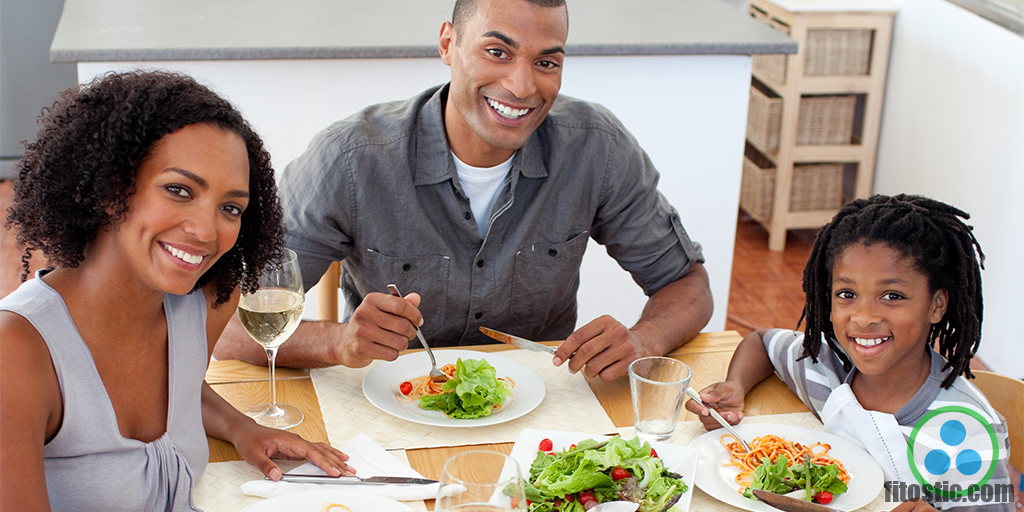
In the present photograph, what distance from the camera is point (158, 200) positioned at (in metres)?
1.12

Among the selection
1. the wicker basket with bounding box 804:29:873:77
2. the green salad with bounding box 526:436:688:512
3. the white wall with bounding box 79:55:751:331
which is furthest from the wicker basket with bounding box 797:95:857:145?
the green salad with bounding box 526:436:688:512

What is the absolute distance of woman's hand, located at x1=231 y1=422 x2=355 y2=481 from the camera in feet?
3.99

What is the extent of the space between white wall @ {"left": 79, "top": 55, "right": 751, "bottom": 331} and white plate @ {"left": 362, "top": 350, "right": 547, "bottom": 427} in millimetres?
1416

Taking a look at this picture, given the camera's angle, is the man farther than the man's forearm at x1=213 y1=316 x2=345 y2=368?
Yes

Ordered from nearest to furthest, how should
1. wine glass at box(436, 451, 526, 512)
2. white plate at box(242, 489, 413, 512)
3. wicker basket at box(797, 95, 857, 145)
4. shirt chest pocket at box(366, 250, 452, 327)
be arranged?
wine glass at box(436, 451, 526, 512) < white plate at box(242, 489, 413, 512) < shirt chest pocket at box(366, 250, 452, 327) < wicker basket at box(797, 95, 857, 145)

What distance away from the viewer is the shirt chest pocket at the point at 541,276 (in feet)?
6.16

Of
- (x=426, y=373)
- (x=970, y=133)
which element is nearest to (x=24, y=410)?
(x=426, y=373)

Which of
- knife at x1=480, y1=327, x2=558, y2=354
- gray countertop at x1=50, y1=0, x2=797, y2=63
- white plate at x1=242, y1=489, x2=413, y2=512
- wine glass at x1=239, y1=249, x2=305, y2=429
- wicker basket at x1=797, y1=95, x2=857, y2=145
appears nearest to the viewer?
white plate at x1=242, y1=489, x2=413, y2=512

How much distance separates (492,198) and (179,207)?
0.82 m

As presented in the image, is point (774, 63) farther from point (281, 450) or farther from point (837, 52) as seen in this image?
point (281, 450)

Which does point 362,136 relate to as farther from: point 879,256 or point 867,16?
point 867,16

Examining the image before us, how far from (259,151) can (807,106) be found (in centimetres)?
324

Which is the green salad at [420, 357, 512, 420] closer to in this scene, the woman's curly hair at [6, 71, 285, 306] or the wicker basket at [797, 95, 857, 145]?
the woman's curly hair at [6, 71, 285, 306]

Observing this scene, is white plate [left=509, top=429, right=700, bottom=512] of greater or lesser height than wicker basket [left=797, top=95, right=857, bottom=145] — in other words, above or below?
above
